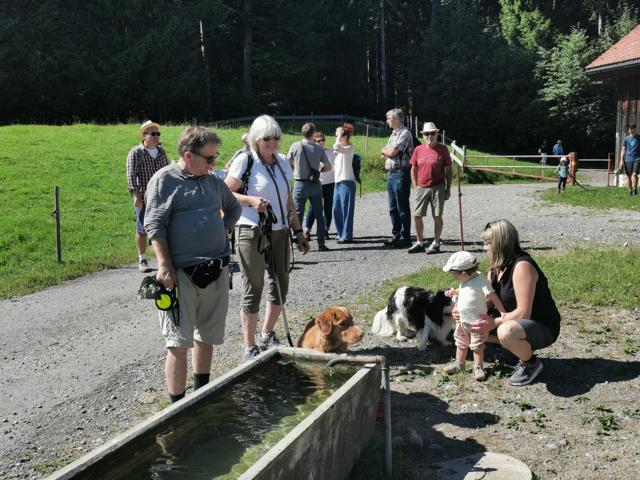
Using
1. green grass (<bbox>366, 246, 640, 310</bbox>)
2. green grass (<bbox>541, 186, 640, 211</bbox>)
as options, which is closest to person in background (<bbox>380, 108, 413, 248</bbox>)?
green grass (<bbox>366, 246, 640, 310</bbox>)

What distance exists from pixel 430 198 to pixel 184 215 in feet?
19.9

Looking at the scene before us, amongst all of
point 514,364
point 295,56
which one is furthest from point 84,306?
point 295,56

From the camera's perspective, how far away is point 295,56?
159ft

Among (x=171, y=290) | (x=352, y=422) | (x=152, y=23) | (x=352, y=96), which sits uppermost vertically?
(x=152, y=23)

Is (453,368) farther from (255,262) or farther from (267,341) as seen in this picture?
(255,262)

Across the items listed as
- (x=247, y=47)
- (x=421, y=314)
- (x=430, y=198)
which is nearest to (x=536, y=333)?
(x=421, y=314)

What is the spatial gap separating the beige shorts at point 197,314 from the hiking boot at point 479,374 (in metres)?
2.12

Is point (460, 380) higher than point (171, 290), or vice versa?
point (171, 290)

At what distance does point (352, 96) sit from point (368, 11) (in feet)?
22.5

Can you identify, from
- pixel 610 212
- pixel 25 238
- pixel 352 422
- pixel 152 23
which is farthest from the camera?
pixel 152 23

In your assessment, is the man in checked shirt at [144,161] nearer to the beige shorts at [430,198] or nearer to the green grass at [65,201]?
the green grass at [65,201]

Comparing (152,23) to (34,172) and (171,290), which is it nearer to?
(34,172)

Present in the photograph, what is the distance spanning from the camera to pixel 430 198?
9.66 meters

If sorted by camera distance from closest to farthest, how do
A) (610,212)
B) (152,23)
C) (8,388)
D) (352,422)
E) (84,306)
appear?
1. (352,422)
2. (8,388)
3. (84,306)
4. (610,212)
5. (152,23)
